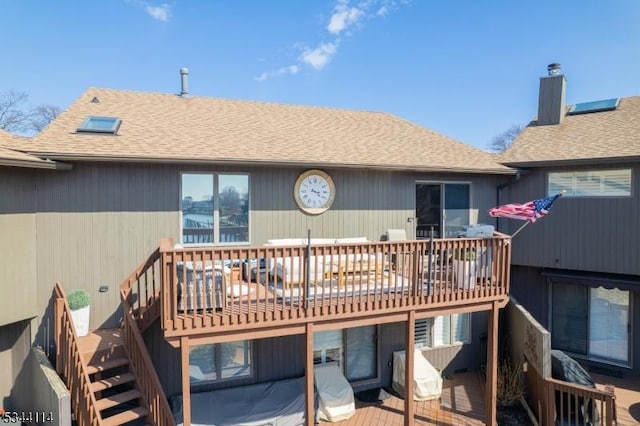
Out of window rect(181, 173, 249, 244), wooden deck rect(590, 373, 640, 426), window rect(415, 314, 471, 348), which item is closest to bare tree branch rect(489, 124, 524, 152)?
wooden deck rect(590, 373, 640, 426)

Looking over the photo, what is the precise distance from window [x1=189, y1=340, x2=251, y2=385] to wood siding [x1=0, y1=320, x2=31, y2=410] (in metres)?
2.63

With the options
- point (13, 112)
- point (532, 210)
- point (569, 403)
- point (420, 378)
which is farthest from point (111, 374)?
point (13, 112)

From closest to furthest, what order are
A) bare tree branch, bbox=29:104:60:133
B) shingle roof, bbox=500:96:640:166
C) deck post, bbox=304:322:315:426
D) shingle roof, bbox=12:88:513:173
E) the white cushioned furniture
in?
the white cushioned furniture → deck post, bbox=304:322:315:426 → shingle roof, bbox=12:88:513:173 → shingle roof, bbox=500:96:640:166 → bare tree branch, bbox=29:104:60:133

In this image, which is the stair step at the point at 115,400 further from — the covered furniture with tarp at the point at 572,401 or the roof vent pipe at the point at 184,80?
the roof vent pipe at the point at 184,80

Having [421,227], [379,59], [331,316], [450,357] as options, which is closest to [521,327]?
[450,357]

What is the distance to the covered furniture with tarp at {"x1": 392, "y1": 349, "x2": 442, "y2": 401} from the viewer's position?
296 inches

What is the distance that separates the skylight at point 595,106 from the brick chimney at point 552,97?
439mm

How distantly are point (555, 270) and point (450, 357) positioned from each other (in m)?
3.51

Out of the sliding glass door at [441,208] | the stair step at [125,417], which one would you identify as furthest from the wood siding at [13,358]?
the sliding glass door at [441,208]

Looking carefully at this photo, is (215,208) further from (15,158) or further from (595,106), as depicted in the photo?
(595,106)

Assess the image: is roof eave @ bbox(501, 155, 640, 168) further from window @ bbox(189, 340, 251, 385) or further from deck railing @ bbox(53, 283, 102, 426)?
deck railing @ bbox(53, 283, 102, 426)

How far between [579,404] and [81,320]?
8687 mm

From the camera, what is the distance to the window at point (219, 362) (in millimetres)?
6754

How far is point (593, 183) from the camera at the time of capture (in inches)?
332
